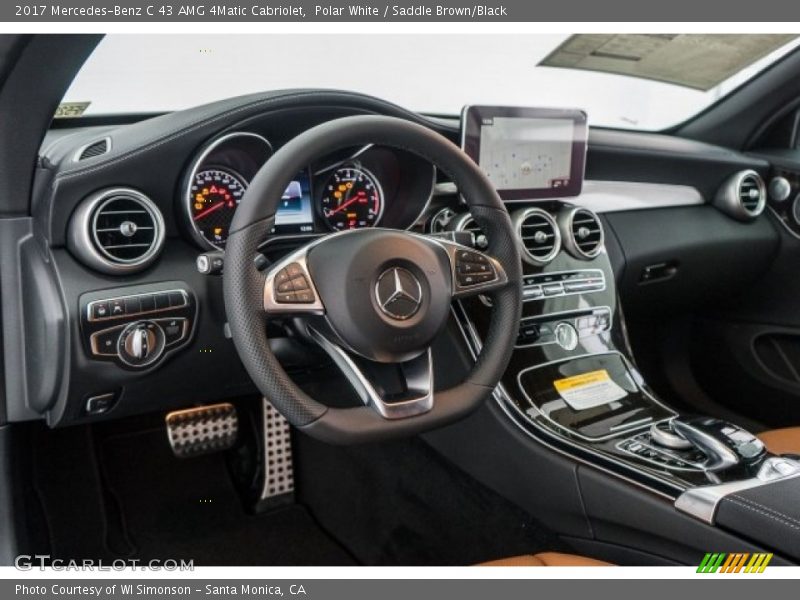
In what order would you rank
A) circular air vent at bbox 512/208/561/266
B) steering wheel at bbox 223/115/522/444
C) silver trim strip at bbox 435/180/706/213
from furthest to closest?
silver trim strip at bbox 435/180/706/213 → circular air vent at bbox 512/208/561/266 → steering wheel at bbox 223/115/522/444

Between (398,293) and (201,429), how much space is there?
0.90m

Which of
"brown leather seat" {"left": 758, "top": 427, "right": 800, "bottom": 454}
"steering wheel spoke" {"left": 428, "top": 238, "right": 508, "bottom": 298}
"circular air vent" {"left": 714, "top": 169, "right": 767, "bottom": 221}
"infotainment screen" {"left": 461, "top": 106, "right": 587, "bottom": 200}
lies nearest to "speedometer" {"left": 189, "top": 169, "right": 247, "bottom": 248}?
"steering wheel spoke" {"left": 428, "top": 238, "right": 508, "bottom": 298}

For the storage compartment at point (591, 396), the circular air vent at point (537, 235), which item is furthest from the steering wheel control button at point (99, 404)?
the circular air vent at point (537, 235)

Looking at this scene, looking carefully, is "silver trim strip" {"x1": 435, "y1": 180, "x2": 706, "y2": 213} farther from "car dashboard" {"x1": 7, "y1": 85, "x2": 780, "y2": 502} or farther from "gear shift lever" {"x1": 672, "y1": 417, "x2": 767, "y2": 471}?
"gear shift lever" {"x1": 672, "y1": 417, "x2": 767, "y2": 471}

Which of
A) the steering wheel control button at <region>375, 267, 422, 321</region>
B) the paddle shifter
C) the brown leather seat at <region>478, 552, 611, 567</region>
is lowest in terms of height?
the brown leather seat at <region>478, 552, 611, 567</region>

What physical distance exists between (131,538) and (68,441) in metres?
0.27

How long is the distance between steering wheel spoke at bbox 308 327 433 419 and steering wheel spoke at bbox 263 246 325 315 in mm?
72

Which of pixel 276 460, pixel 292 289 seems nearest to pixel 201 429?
pixel 276 460

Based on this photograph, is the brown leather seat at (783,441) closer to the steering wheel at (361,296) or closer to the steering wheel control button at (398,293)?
the steering wheel at (361,296)

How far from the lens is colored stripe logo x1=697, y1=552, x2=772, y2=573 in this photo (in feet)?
4.11

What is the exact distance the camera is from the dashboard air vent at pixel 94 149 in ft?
4.30

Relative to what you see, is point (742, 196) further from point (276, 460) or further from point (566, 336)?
point (276, 460)

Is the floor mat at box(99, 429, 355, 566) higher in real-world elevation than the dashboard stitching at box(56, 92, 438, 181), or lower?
lower

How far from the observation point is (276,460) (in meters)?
1.96
